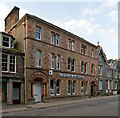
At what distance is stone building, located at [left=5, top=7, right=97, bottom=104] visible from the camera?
18625 mm

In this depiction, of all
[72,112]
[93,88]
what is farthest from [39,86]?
[93,88]

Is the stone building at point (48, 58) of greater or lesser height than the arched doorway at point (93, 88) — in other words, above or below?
above

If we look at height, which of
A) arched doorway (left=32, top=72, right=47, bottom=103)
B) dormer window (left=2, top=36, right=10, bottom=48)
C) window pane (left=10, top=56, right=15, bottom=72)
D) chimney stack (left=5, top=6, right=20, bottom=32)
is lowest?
arched doorway (left=32, top=72, right=47, bottom=103)

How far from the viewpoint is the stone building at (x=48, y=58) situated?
1862cm

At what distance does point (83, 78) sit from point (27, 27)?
15.0 meters

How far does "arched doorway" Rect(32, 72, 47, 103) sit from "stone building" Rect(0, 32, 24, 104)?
5.90 ft

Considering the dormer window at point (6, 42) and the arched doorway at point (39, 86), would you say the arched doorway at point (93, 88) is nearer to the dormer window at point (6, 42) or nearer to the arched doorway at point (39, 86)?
the arched doorway at point (39, 86)

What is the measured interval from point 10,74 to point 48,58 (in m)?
6.04

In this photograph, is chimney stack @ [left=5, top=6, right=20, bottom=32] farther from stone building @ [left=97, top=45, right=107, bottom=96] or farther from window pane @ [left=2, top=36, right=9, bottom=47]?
stone building @ [left=97, top=45, right=107, bottom=96]

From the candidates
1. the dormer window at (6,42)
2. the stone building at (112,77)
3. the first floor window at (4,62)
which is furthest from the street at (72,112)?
the stone building at (112,77)

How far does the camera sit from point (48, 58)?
2103cm

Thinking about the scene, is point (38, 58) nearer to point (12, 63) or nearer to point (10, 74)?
point (12, 63)

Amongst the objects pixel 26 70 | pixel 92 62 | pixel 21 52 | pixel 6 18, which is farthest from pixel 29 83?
pixel 92 62

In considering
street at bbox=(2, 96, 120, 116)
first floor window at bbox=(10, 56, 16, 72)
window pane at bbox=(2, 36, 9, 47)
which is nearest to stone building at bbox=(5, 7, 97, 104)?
first floor window at bbox=(10, 56, 16, 72)
